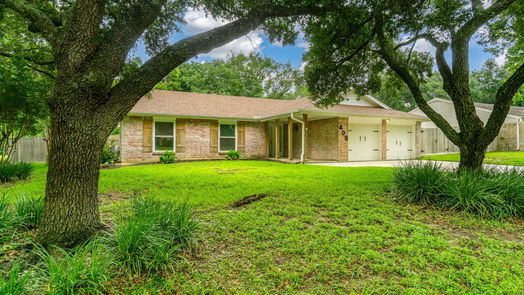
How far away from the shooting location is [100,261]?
84.4 inches

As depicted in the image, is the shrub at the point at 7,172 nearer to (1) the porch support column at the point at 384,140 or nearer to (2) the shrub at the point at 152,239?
(2) the shrub at the point at 152,239

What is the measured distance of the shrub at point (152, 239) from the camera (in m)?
2.34

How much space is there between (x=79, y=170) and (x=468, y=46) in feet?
23.8

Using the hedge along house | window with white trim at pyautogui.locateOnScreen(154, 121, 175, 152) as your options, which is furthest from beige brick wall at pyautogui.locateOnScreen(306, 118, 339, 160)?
window with white trim at pyautogui.locateOnScreen(154, 121, 175, 152)

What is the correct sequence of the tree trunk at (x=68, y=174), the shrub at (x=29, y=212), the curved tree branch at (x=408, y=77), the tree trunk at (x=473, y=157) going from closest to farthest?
the tree trunk at (x=68, y=174) → the shrub at (x=29, y=212) → the tree trunk at (x=473, y=157) → the curved tree branch at (x=408, y=77)

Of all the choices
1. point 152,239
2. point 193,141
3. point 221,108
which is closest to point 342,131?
point 221,108

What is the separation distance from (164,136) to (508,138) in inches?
906

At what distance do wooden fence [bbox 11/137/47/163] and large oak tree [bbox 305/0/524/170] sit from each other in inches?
633

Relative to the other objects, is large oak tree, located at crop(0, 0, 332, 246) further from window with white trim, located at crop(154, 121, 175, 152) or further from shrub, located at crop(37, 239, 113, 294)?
window with white trim, located at crop(154, 121, 175, 152)

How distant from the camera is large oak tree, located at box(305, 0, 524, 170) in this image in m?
5.11

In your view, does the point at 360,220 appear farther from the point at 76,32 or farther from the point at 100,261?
the point at 76,32

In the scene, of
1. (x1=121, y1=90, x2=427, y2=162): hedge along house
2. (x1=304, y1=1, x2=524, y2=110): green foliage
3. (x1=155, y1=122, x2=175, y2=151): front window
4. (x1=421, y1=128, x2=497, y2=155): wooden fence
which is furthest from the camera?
(x1=421, y1=128, x2=497, y2=155): wooden fence

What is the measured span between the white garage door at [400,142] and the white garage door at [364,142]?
35.9 inches

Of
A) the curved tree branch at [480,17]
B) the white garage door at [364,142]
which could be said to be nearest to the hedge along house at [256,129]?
the white garage door at [364,142]
